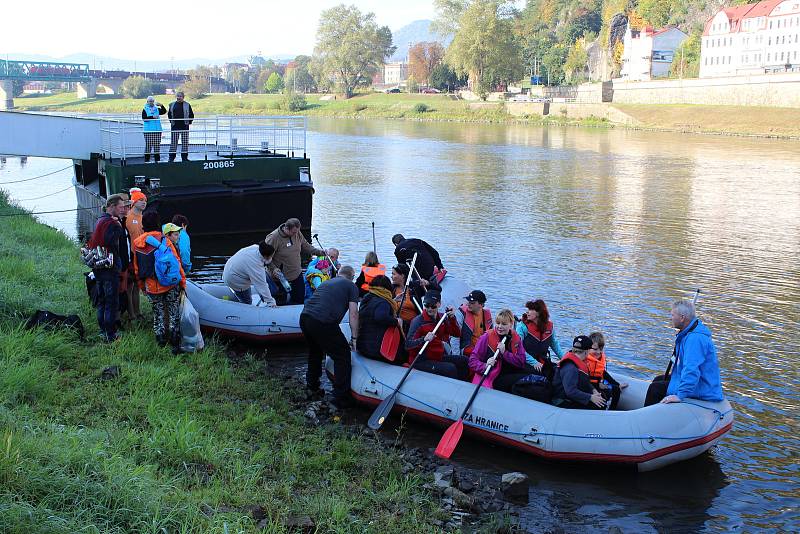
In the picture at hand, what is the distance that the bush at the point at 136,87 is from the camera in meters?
128

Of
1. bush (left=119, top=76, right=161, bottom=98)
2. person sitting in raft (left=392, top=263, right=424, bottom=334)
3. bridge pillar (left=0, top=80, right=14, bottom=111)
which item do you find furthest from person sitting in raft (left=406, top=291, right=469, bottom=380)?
bush (left=119, top=76, right=161, bottom=98)

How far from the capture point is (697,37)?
105875 millimetres

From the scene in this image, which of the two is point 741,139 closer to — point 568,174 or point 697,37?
point 568,174

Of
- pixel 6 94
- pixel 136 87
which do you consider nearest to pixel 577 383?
pixel 6 94

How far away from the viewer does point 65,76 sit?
119 m

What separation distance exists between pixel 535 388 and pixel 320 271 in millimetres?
5052

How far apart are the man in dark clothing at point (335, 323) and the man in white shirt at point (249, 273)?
1978mm

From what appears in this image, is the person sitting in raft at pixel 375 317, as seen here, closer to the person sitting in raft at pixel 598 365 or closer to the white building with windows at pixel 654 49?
the person sitting in raft at pixel 598 365

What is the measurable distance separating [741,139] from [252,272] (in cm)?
5459

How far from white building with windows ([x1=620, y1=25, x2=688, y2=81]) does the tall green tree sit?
20649mm

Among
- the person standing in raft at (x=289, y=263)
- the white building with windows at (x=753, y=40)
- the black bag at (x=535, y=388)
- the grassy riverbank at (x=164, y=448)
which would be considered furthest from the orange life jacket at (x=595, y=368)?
the white building with windows at (x=753, y=40)

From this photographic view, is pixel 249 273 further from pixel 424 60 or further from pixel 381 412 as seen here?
pixel 424 60

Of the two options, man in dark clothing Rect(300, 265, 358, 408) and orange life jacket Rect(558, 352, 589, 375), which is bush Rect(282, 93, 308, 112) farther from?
orange life jacket Rect(558, 352, 589, 375)

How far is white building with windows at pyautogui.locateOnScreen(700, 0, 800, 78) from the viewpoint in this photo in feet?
296
